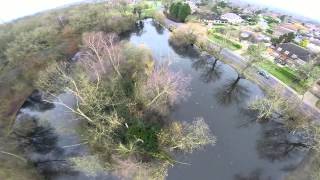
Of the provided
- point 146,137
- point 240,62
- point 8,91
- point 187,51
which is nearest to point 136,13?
point 187,51

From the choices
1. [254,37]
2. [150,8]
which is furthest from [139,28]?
[254,37]

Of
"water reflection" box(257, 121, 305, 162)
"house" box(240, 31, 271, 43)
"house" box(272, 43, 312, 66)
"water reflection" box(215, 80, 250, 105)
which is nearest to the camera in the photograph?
"water reflection" box(257, 121, 305, 162)

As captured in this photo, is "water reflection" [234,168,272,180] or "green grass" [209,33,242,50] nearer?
"water reflection" [234,168,272,180]

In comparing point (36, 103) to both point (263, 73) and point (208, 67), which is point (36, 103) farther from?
point (263, 73)

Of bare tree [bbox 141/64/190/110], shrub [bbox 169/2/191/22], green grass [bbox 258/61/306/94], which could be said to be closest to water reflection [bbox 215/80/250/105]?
green grass [bbox 258/61/306/94]

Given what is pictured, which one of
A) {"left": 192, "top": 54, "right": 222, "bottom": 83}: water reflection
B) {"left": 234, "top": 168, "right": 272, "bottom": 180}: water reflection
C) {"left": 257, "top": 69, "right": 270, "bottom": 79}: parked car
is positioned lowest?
{"left": 234, "top": 168, "right": 272, "bottom": 180}: water reflection

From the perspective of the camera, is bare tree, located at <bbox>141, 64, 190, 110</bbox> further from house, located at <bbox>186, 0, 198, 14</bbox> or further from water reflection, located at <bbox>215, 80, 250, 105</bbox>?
house, located at <bbox>186, 0, 198, 14</bbox>

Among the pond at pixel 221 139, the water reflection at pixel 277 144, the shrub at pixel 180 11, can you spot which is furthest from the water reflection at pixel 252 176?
the shrub at pixel 180 11

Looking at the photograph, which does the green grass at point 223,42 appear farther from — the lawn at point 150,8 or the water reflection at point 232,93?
the lawn at point 150,8

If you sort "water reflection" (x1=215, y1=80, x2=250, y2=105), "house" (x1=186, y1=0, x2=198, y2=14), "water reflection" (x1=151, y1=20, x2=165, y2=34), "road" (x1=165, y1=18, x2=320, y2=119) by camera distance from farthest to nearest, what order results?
"house" (x1=186, y1=0, x2=198, y2=14), "water reflection" (x1=151, y1=20, x2=165, y2=34), "water reflection" (x1=215, y1=80, x2=250, y2=105), "road" (x1=165, y1=18, x2=320, y2=119)
